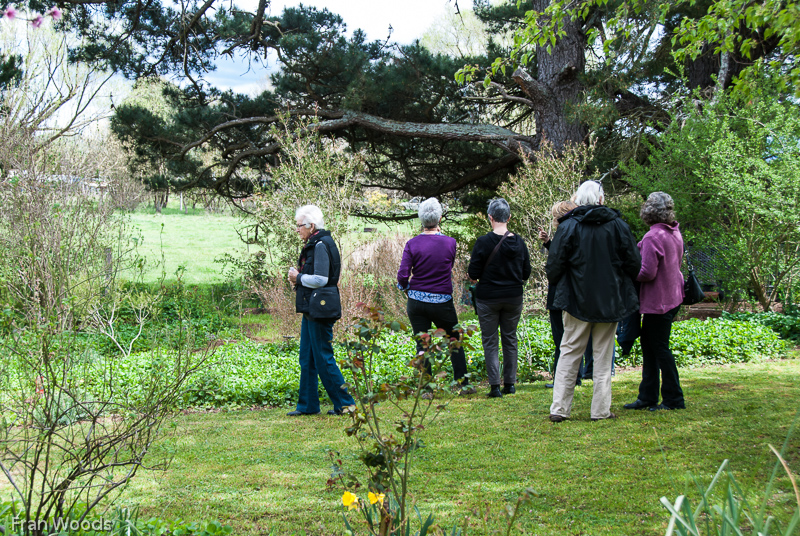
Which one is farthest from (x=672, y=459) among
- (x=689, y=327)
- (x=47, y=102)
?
(x=47, y=102)

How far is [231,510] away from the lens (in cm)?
324

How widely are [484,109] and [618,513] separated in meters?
12.5

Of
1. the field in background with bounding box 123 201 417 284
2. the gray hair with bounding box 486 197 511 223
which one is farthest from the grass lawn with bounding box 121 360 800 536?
the field in background with bounding box 123 201 417 284

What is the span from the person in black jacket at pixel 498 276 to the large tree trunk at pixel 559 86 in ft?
22.9

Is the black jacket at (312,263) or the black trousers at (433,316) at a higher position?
the black jacket at (312,263)

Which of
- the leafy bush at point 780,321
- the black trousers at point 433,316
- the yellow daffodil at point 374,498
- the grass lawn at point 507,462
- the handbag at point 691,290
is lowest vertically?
the grass lawn at point 507,462

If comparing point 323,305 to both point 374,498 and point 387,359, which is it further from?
point 374,498

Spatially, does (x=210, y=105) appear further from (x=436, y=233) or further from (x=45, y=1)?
(x=436, y=233)

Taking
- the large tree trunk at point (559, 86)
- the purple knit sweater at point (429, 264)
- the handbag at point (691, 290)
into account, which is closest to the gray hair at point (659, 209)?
the handbag at point (691, 290)

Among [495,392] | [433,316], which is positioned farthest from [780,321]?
[433,316]

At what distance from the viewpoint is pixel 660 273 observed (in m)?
4.93

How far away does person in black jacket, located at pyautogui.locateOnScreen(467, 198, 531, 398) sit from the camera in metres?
5.64

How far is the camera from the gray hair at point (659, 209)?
4941 mm

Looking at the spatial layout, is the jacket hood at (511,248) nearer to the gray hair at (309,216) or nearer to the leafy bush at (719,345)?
the gray hair at (309,216)
